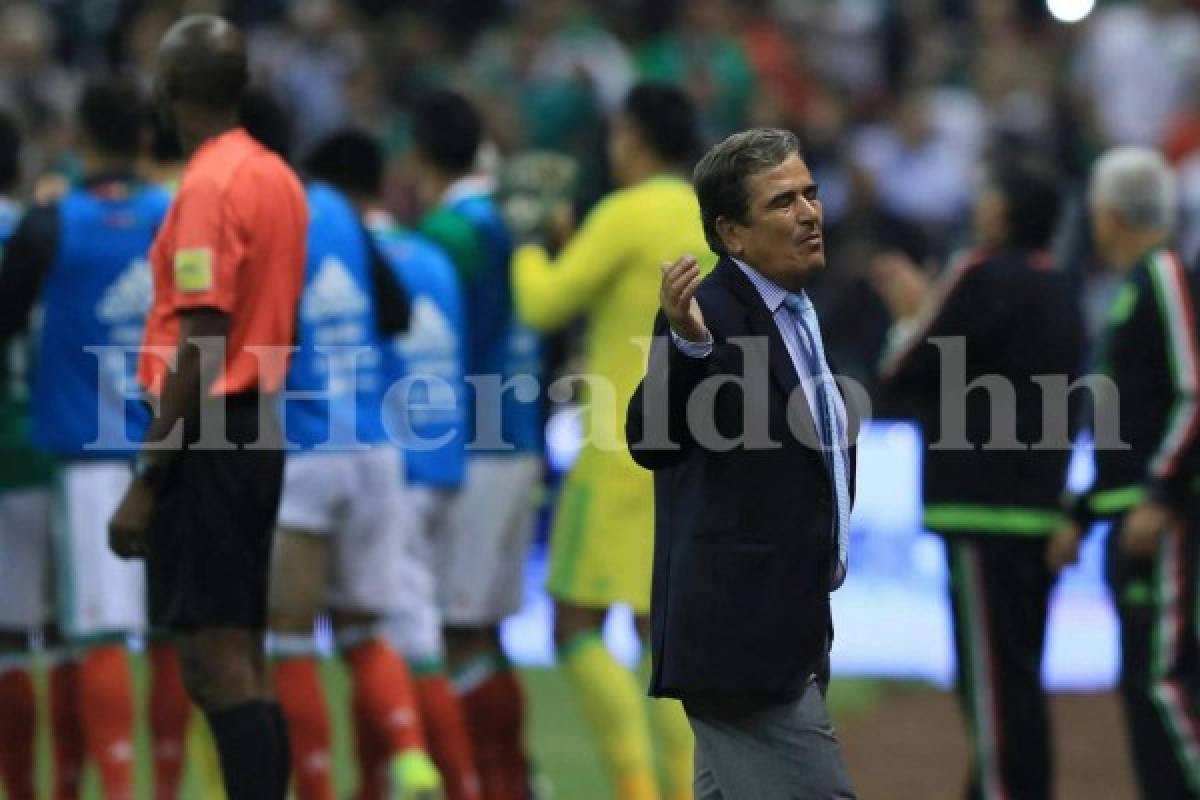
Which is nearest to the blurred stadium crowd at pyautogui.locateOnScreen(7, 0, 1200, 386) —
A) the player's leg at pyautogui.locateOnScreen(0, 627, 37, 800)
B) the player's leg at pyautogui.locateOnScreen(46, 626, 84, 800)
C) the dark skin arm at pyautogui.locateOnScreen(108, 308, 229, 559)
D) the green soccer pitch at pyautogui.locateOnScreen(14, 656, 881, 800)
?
the green soccer pitch at pyautogui.locateOnScreen(14, 656, 881, 800)

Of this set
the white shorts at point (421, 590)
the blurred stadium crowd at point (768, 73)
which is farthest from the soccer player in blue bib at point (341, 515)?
the blurred stadium crowd at point (768, 73)

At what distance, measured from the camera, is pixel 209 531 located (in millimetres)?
6371

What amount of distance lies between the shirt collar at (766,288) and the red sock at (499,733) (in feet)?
11.1

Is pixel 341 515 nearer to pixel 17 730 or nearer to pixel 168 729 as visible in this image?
pixel 168 729

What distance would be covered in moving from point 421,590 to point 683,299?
3.69 meters

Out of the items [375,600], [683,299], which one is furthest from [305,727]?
[683,299]

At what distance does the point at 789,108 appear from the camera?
16.6m

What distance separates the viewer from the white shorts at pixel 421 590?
852 cm

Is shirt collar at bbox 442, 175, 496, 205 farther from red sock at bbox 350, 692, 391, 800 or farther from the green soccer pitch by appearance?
the green soccer pitch

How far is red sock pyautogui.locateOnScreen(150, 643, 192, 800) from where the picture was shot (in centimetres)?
803

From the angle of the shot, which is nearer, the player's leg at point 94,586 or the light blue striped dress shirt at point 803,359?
the light blue striped dress shirt at point 803,359

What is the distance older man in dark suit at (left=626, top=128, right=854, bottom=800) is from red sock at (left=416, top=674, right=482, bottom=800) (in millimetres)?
2890

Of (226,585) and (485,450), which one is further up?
(485,450)

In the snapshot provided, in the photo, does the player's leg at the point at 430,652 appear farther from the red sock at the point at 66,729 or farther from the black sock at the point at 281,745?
the black sock at the point at 281,745
